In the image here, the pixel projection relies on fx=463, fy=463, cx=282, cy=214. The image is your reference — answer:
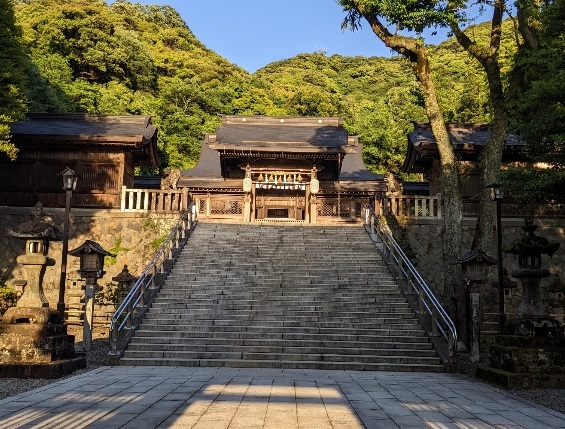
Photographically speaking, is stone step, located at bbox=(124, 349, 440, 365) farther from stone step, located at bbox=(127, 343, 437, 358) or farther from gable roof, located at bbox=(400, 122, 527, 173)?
gable roof, located at bbox=(400, 122, 527, 173)

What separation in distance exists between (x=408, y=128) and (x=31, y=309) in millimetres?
36708

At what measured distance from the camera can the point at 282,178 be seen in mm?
23453

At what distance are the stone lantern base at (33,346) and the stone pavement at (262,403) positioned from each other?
57cm

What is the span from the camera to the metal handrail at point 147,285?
10.3 meters

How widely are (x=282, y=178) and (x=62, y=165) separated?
33.1 ft

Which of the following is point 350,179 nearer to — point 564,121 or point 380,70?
point 564,121

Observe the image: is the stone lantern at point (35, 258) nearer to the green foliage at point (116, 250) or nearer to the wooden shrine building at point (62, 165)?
the green foliage at point (116, 250)

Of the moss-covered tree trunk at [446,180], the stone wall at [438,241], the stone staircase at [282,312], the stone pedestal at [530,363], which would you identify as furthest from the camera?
the stone wall at [438,241]

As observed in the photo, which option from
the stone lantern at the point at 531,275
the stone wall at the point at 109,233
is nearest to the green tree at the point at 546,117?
the stone lantern at the point at 531,275

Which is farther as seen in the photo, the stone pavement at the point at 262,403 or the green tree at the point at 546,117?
the green tree at the point at 546,117

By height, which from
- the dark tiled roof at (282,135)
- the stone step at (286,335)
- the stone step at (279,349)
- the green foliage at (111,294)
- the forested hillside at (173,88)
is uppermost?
the forested hillside at (173,88)

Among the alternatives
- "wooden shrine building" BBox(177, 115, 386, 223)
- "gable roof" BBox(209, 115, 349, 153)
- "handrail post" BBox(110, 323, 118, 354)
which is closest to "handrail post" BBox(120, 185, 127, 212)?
"wooden shrine building" BBox(177, 115, 386, 223)

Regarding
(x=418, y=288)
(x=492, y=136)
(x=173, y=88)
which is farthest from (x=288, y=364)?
(x=173, y=88)

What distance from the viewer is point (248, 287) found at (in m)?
13.6
